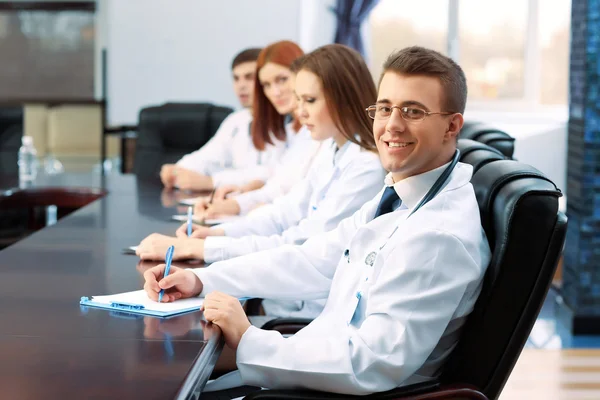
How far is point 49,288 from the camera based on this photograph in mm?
1888

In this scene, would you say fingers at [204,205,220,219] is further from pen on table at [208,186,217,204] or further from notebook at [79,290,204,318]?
notebook at [79,290,204,318]

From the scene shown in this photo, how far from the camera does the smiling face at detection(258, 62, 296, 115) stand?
362 centimetres

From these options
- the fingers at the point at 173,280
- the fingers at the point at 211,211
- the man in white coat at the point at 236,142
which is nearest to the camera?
the fingers at the point at 173,280

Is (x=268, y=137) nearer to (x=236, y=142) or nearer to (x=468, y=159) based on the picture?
(x=236, y=142)

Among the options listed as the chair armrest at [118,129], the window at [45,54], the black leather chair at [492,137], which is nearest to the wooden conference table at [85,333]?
the black leather chair at [492,137]

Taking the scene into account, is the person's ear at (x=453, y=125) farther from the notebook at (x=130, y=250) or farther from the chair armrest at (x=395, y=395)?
the notebook at (x=130, y=250)

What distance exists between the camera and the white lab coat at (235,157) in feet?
13.4

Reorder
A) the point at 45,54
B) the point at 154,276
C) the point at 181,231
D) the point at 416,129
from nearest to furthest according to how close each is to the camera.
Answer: the point at 416,129
the point at 154,276
the point at 181,231
the point at 45,54

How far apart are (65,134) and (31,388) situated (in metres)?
6.60

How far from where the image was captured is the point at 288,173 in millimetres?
3643

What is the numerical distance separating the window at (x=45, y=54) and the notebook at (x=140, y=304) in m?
6.13

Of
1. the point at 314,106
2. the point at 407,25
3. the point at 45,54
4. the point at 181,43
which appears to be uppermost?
the point at 407,25

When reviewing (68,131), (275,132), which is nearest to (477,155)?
(275,132)

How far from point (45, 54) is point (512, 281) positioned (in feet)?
22.8
